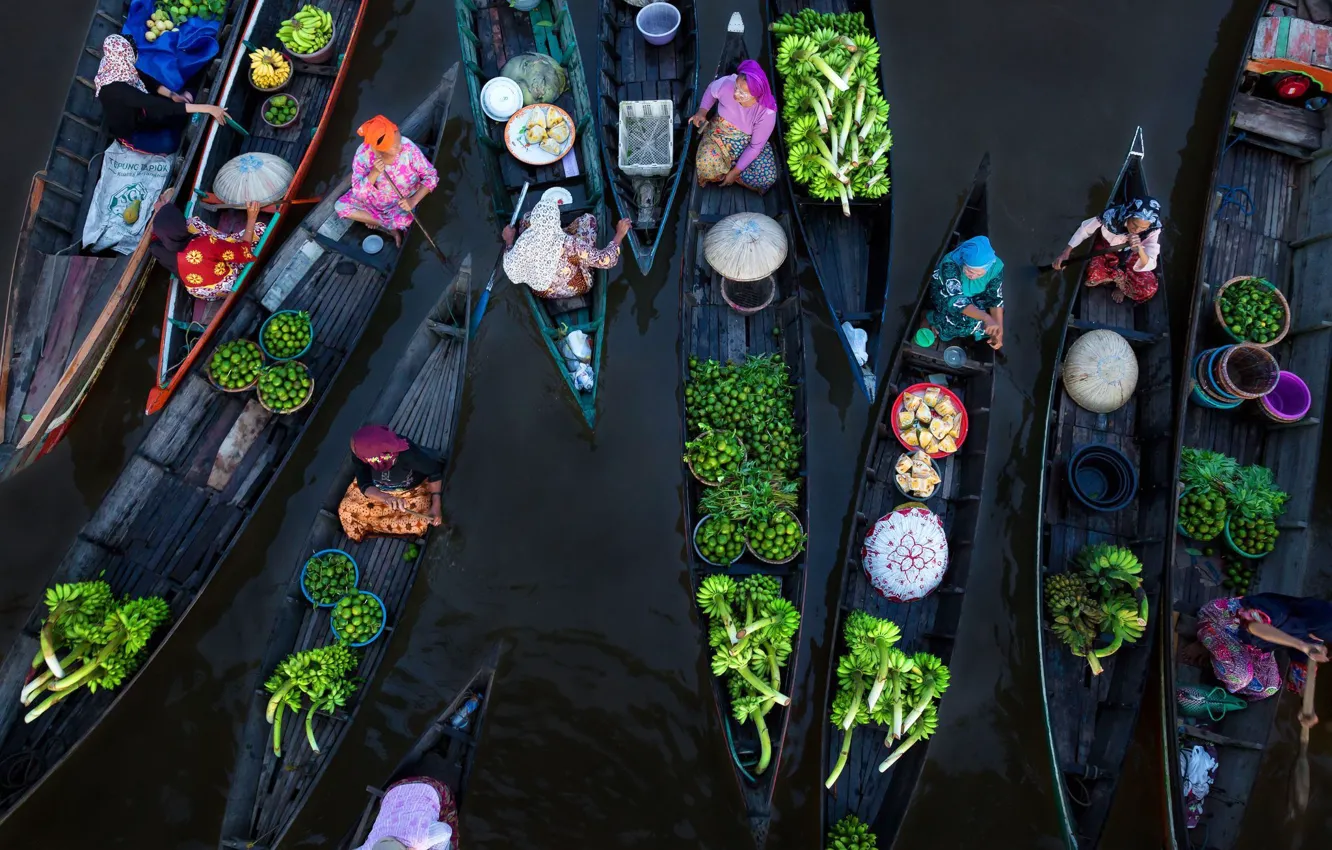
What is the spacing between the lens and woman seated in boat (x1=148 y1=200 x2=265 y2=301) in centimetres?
686

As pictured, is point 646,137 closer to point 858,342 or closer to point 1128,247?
point 858,342

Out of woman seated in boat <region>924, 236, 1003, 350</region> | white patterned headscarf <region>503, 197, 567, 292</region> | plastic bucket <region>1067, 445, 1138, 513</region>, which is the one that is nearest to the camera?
woman seated in boat <region>924, 236, 1003, 350</region>

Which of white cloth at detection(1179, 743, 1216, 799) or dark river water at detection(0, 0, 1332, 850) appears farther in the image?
dark river water at detection(0, 0, 1332, 850)

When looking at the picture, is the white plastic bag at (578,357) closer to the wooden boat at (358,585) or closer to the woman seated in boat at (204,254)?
the wooden boat at (358,585)

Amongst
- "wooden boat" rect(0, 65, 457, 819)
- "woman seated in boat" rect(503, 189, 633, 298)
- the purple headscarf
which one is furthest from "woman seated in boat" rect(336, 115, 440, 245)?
the purple headscarf

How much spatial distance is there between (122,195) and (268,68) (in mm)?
2241

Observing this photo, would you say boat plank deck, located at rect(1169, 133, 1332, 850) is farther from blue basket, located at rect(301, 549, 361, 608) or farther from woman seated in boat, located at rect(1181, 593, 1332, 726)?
blue basket, located at rect(301, 549, 361, 608)

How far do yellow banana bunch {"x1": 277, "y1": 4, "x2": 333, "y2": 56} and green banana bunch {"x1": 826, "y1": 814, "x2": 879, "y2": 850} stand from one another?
1035 cm

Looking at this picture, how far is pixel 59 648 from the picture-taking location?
6.48 metres

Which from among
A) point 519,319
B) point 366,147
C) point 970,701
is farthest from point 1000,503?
point 366,147

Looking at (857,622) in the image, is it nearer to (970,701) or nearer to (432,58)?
(970,701)

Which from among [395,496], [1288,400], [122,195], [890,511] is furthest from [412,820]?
[1288,400]

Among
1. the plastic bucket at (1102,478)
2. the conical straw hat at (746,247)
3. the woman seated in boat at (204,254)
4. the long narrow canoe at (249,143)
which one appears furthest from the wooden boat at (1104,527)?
the long narrow canoe at (249,143)

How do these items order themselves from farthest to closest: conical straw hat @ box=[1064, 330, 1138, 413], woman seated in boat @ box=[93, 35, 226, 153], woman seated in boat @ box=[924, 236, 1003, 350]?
woman seated in boat @ box=[93, 35, 226, 153], conical straw hat @ box=[1064, 330, 1138, 413], woman seated in boat @ box=[924, 236, 1003, 350]
